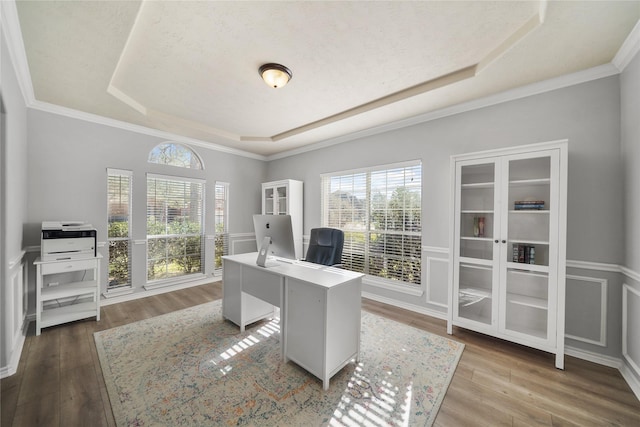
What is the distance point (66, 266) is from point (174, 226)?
4.93 ft

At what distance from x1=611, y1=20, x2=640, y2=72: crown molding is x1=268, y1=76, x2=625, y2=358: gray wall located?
155 millimetres

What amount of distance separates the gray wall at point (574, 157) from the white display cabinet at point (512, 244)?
333mm

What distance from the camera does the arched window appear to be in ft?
13.1

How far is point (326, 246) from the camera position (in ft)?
10.7

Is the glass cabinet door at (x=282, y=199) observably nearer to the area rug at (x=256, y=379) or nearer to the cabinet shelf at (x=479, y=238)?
the area rug at (x=256, y=379)

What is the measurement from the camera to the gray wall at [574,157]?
84.4 inches

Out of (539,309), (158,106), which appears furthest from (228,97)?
(539,309)

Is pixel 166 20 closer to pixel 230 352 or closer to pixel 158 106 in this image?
pixel 158 106

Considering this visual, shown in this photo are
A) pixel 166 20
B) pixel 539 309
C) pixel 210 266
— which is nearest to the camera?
pixel 166 20

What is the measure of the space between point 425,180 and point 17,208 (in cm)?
438

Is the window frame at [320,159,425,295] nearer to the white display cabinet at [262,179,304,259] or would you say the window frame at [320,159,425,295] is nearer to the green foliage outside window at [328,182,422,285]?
the green foliage outside window at [328,182,422,285]

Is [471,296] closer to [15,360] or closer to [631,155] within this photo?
[631,155]

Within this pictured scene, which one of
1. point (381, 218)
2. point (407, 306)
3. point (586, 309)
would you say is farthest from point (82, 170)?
point (586, 309)

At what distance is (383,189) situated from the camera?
3.71 meters
